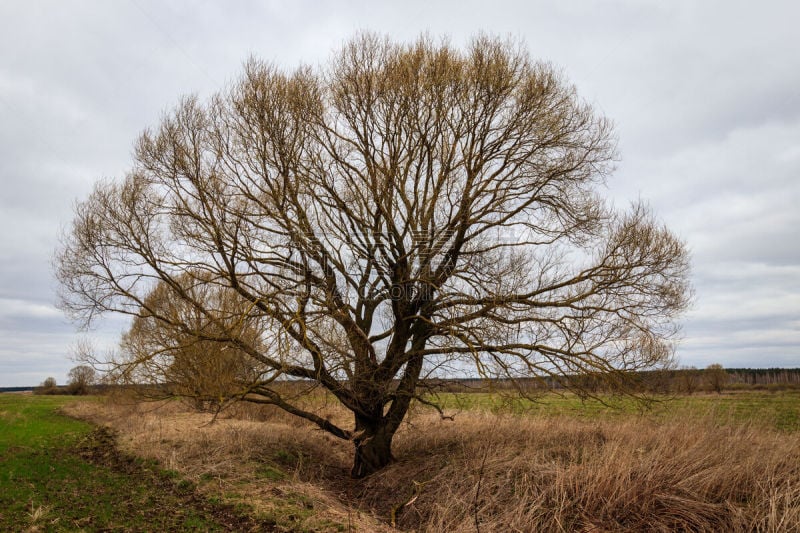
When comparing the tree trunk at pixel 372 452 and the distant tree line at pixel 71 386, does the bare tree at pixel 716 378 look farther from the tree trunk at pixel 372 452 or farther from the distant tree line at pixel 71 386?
the distant tree line at pixel 71 386

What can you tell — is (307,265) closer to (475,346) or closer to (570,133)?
(475,346)

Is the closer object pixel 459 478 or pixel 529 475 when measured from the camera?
pixel 529 475

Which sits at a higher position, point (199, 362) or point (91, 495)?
point (199, 362)

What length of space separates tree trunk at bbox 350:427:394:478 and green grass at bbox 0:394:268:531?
3519mm

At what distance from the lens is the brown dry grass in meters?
7.01

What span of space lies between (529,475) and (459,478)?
4.87ft

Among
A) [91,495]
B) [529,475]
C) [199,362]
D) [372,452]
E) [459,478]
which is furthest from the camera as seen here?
[372,452]

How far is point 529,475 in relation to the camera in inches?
332

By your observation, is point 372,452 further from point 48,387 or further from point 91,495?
point 48,387

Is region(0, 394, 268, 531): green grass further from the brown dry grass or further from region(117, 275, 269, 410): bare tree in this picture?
region(117, 275, 269, 410): bare tree

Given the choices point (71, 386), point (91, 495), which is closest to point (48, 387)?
point (71, 386)

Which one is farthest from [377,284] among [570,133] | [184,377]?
[570,133]

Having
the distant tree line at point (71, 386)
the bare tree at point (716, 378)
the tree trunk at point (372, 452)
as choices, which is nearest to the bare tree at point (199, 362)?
the tree trunk at point (372, 452)

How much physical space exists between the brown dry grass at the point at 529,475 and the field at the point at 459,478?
3 cm
